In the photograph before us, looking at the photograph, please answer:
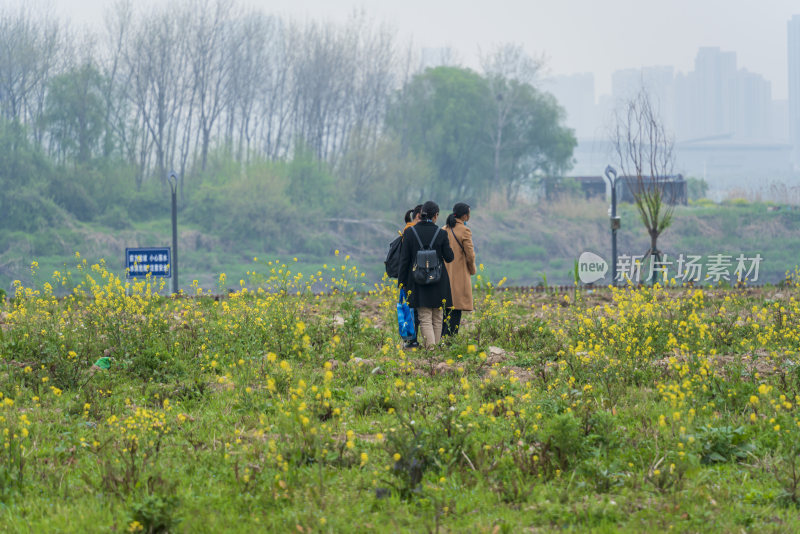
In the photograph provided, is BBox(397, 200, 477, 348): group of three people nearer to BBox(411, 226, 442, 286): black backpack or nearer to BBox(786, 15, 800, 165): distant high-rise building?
BBox(411, 226, 442, 286): black backpack

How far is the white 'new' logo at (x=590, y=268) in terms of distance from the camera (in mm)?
14680

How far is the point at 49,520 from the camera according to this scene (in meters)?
3.82

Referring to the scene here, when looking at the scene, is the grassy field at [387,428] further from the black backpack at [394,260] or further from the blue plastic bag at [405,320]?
the black backpack at [394,260]

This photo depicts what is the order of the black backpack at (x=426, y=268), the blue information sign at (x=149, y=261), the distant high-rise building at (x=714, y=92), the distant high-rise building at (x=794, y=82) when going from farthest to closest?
the distant high-rise building at (x=714, y=92)
the distant high-rise building at (x=794, y=82)
the blue information sign at (x=149, y=261)
the black backpack at (x=426, y=268)

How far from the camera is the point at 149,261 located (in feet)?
47.5

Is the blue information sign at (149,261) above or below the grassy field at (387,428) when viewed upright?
above

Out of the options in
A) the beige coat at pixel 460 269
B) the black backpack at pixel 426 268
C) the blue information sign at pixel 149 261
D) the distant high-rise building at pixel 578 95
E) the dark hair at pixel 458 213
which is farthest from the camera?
the distant high-rise building at pixel 578 95

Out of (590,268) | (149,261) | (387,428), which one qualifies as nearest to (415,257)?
(387,428)

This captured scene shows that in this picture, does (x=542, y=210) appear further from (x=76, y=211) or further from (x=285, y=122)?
(x=76, y=211)

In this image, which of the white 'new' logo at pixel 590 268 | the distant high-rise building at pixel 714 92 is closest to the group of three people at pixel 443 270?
the white 'new' logo at pixel 590 268

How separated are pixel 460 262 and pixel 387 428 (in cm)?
323

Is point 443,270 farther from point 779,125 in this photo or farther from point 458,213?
point 779,125

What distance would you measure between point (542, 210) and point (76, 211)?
29209mm

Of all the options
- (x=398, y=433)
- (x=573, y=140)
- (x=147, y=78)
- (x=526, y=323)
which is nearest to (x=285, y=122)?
(x=147, y=78)
